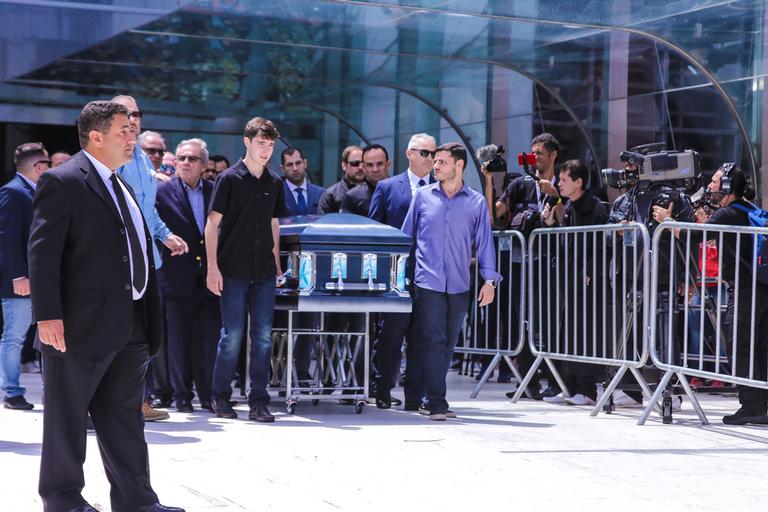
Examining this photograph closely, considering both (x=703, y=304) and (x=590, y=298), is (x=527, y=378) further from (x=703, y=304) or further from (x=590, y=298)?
(x=703, y=304)

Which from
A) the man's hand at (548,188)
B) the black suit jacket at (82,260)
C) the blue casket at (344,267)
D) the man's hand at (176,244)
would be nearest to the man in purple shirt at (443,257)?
the blue casket at (344,267)

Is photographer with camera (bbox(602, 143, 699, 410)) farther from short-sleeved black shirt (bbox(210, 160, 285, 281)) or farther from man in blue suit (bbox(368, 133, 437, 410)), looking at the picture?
short-sleeved black shirt (bbox(210, 160, 285, 281))

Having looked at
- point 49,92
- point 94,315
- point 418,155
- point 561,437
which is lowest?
point 561,437

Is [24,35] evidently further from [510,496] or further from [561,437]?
[510,496]

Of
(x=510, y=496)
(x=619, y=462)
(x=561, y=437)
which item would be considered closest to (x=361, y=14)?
(x=561, y=437)

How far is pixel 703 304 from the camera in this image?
8.71m

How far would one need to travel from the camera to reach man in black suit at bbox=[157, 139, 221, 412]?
910 centimetres

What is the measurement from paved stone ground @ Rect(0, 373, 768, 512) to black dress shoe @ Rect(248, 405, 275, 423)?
11 centimetres

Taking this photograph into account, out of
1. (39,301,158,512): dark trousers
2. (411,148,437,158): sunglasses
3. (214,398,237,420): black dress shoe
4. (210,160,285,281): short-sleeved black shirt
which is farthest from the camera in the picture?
(411,148,437,158): sunglasses

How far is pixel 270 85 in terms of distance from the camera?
1755 centimetres

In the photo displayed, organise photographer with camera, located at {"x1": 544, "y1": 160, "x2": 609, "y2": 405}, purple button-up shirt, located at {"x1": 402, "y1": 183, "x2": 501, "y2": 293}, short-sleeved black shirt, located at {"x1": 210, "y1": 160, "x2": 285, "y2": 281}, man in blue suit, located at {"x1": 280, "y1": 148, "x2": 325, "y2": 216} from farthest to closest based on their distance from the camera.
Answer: man in blue suit, located at {"x1": 280, "y1": 148, "x2": 325, "y2": 216} → photographer with camera, located at {"x1": 544, "y1": 160, "x2": 609, "y2": 405} → purple button-up shirt, located at {"x1": 402, "y1": 183, "x2": 501, "y2": 293} → short-sleeved black shirt, located at {"x1": 210, "y1": 160, "x2": 285, "y2": 281}

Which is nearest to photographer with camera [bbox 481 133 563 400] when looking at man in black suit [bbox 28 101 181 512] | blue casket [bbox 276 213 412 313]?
blue casket [bbox 276 213 412 313]

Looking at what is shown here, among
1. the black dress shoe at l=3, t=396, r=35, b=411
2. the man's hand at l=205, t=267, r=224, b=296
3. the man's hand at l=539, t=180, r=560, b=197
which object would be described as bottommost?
the black dress shoe at l=3, t=396, r=35, b=411

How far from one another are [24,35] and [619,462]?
10.2 meters
